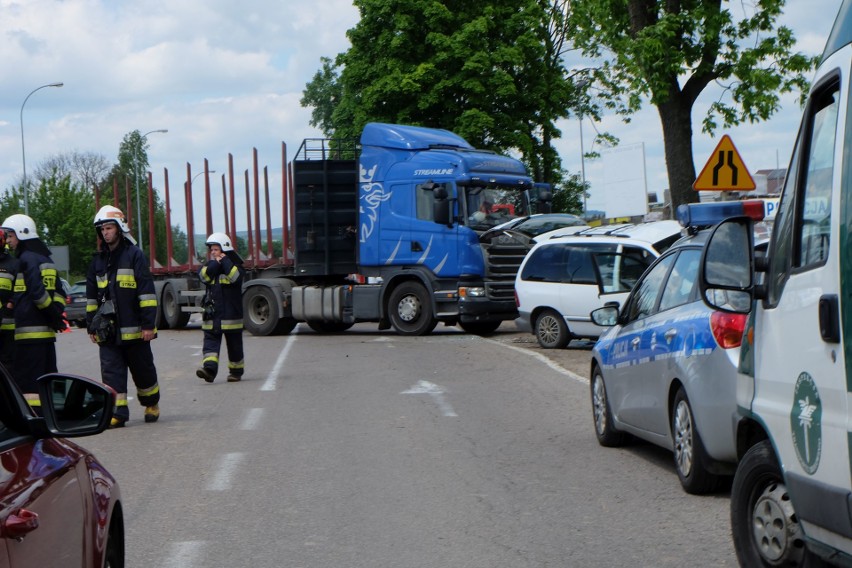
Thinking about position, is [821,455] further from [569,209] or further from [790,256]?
[569,209]

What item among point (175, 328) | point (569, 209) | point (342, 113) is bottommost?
point (175, 328)

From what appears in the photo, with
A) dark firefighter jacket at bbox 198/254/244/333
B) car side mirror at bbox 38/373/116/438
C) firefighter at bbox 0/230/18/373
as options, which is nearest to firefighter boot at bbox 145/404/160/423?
firefighter at bbox 0/230/18/373

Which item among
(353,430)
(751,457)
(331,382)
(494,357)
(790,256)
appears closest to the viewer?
(790,256)

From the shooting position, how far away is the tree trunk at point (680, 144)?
816 inches

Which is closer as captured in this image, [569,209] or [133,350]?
[133,350]

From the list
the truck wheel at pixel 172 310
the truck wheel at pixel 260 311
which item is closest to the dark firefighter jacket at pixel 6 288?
the truck wheel at pixel 260 311

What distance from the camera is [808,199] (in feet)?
15.0

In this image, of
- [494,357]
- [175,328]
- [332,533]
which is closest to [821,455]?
[332,533]

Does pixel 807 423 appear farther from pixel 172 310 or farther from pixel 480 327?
pixel 172 310

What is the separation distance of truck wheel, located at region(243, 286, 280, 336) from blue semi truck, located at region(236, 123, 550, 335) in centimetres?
2

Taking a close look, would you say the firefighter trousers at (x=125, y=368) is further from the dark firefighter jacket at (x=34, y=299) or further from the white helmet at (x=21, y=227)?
the white helmet at (x=21, y=227)

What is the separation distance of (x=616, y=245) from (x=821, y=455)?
16325mm

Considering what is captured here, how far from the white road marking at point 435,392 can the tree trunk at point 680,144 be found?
732cm

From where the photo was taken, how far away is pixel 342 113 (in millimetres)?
46812
